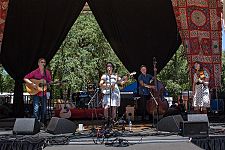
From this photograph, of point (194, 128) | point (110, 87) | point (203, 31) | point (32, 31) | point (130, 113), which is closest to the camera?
point (194, 128)

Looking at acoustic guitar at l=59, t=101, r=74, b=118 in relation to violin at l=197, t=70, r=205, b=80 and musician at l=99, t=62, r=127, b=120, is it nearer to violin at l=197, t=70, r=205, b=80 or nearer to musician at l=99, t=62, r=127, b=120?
musician at l=99, t=62, r=127, b=120

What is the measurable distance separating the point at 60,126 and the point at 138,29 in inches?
198

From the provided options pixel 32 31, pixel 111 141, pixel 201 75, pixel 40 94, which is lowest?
pixel 111 141

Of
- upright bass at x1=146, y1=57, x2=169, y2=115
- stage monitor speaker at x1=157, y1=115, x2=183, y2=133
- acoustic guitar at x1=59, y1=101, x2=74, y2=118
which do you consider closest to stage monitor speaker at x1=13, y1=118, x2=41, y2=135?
stage monitor speaker at x1=157, y1=115, x2=183, y2=133

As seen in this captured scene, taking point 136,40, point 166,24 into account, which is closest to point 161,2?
point 166,24

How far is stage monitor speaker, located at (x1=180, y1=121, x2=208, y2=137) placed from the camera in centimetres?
475

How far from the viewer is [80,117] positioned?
921 cm

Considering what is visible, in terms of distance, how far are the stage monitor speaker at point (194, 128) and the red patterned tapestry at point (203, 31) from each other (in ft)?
14.8

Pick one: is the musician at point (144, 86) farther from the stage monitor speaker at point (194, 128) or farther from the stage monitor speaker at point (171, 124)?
the stage monitor speaker at point (194, 128)

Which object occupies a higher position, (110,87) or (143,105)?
(110,87)

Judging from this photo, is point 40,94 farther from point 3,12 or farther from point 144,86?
point 3,12

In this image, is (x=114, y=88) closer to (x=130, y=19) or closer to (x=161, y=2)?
(x=130, y=19)

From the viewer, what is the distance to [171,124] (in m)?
5.15

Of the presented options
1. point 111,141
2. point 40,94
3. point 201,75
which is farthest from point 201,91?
point 111,141
